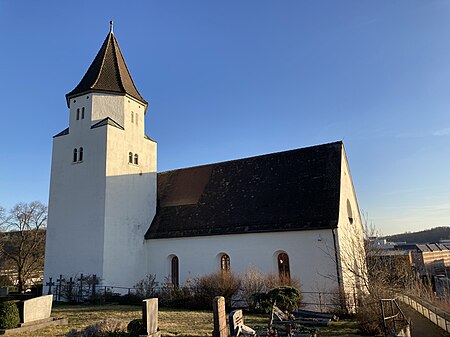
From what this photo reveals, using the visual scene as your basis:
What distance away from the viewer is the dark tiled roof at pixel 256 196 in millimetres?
20094

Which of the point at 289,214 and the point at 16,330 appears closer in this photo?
the point at 16,330

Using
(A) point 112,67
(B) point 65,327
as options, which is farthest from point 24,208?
(B) point 65,327

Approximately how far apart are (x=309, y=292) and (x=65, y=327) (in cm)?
1168

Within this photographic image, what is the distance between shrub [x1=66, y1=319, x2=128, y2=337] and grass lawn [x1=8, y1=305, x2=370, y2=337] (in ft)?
4.95

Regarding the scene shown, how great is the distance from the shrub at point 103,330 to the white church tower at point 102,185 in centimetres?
1173

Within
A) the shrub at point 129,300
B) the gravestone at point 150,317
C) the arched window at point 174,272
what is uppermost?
the arched window at point 174,272

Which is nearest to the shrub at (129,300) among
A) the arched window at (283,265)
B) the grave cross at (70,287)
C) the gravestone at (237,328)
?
the grave cross at (70,287)

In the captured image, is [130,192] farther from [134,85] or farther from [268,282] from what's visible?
[268,282]

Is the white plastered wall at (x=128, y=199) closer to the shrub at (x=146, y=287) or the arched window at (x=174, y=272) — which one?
the shrub at (x=146, y=287)

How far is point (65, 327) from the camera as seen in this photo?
1337 cm

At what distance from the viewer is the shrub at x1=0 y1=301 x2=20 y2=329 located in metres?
12.3

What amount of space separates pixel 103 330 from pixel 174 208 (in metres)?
15.6

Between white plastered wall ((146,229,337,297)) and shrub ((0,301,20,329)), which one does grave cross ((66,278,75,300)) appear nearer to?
white plastered wall ((146,229,337,297))

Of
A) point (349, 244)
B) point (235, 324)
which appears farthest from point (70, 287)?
point (349, 244)
